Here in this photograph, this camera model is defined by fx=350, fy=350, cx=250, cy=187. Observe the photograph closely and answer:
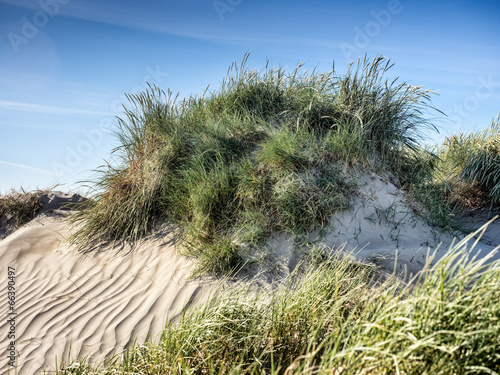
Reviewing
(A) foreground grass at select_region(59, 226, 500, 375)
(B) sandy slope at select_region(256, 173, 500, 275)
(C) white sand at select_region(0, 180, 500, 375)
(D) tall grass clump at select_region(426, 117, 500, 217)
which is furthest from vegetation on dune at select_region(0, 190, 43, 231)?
(D) tall grass clump at select_region(426, 117, 500, 217)

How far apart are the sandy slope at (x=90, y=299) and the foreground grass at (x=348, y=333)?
64cm

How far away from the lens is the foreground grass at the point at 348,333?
1690 mm

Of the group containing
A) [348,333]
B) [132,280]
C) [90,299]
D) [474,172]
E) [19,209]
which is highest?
[474,172]

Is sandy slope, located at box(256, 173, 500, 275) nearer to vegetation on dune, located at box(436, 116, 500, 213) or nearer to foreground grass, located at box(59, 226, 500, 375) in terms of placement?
foreground grass, located at box(59, 226, 500, 375)

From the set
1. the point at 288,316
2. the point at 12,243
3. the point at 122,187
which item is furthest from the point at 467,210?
the point at 12,243

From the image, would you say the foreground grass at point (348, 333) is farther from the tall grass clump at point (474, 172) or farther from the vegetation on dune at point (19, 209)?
the vegetation on dune at point (19, 209)

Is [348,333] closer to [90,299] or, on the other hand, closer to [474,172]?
[90,299]

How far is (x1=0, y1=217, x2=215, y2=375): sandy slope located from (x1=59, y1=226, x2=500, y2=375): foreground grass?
637 mm

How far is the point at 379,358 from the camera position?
72.4 inches

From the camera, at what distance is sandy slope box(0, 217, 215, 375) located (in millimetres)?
3459

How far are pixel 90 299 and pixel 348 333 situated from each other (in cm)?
327

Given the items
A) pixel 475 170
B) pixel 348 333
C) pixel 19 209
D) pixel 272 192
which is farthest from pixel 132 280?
pixel 475 170

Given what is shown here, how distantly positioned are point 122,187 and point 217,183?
70.2 inches

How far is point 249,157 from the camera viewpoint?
5184mm
